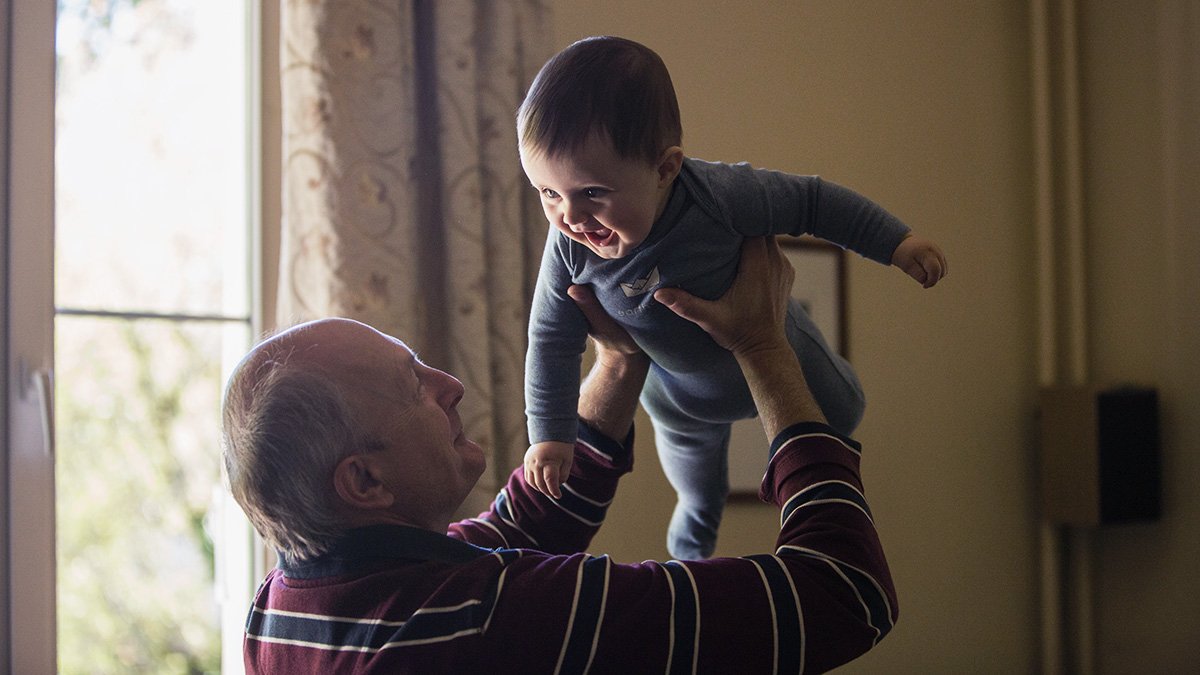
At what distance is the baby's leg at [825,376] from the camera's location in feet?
4.89

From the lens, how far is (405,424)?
4.11ft

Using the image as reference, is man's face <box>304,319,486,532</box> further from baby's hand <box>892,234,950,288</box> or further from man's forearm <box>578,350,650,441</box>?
baby's hand <box>892,234,950,288</box>

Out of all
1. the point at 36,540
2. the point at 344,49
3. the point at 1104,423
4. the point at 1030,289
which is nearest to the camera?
the point at 36,540

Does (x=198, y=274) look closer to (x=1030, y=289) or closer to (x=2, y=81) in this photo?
(x=2, y=81)

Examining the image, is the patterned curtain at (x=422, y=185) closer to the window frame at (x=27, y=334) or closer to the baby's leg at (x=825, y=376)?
the window frame at (x=27, y=334)

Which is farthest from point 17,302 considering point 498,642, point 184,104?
point 498,642

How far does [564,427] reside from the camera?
1.45m

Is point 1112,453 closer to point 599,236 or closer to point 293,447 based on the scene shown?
point 599,236

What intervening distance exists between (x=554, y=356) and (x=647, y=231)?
0.75 feet

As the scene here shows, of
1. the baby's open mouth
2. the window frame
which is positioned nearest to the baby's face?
the baby's open mouth

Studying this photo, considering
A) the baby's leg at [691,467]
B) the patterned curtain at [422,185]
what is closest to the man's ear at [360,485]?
the baby's leg at [691,467]

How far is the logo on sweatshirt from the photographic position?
1.35m

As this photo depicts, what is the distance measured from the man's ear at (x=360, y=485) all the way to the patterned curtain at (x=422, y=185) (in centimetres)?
113

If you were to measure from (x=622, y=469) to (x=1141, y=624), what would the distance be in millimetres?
2659
